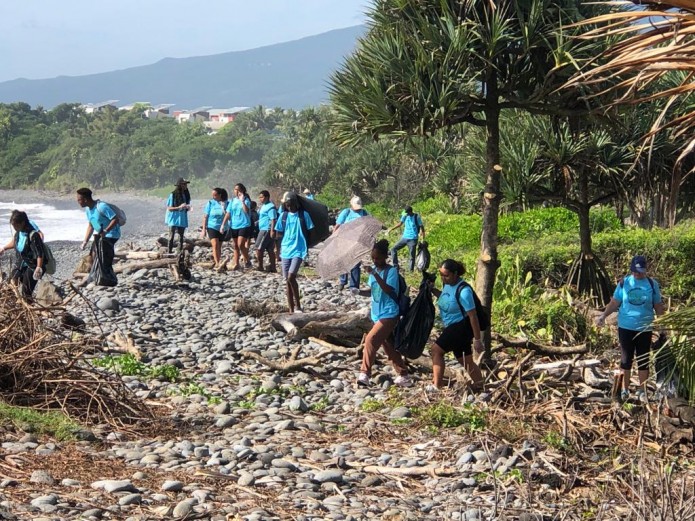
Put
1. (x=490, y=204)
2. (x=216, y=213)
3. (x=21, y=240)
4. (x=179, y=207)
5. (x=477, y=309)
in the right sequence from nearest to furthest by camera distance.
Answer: (x=477, y=309), (x=490, y=204), (x=21, y=240), (x=216, y=213), (x=179, y=207)

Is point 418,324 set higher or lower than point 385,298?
lower

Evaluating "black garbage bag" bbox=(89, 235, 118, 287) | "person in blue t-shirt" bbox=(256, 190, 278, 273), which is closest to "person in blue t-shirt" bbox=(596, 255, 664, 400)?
"black garbage bag" bbox=(89, 235, 118, 287)

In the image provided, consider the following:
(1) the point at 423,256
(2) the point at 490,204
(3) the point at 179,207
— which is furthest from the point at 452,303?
(3) the point at 179,207

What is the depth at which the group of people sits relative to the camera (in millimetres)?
8453

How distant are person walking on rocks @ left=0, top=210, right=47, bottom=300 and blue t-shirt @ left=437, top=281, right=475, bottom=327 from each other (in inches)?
196

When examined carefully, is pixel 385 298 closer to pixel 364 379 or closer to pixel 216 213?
pixel 364 379

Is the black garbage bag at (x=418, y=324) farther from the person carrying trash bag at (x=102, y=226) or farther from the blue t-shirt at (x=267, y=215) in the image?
the blue t-shirt at (x=267, y=215)

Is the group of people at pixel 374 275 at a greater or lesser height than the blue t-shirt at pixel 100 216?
lesser

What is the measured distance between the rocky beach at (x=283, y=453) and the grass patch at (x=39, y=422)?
0.09m

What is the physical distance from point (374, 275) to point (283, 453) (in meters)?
2.18

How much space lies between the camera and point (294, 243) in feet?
41.2

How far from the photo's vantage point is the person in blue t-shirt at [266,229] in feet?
52.9

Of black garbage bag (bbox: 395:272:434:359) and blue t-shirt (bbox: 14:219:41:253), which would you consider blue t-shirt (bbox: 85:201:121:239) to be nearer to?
blue t-shirt (bbox: 14:219:41:253)

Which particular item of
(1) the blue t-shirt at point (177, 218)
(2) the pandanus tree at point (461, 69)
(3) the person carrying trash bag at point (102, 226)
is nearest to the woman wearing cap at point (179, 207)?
(1) the blue t-shirt at point (177, 218)
